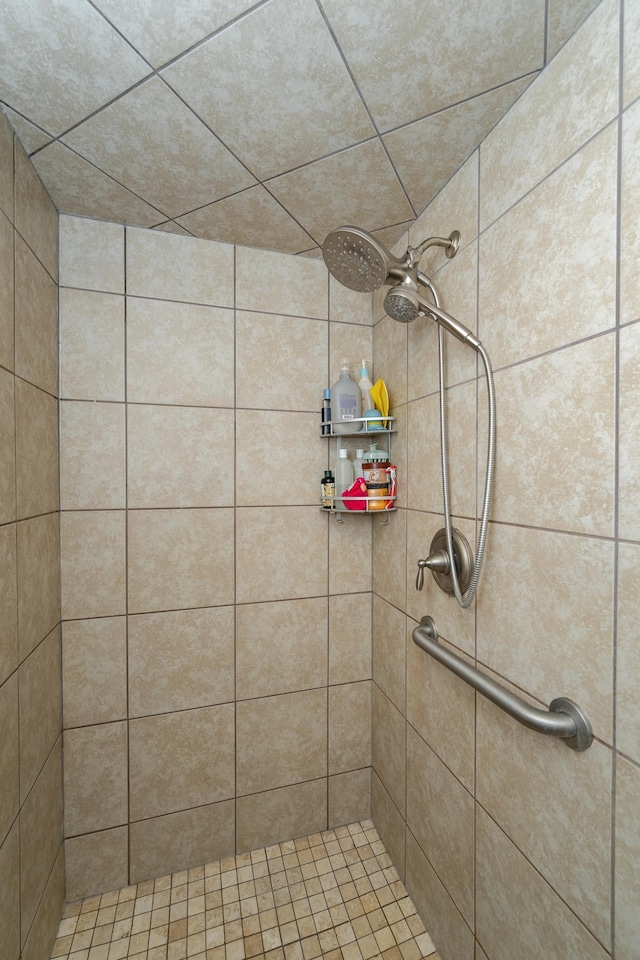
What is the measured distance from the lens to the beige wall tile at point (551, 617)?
604mm

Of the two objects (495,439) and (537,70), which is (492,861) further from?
(537,70)

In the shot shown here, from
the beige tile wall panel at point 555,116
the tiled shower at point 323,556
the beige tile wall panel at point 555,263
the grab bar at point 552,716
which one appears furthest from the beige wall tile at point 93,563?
the beige tile wall panel at point 555,116

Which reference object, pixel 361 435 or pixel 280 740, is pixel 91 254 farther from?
pixel 280 740

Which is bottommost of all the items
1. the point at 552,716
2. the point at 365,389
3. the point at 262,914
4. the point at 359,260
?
the point at 262,914

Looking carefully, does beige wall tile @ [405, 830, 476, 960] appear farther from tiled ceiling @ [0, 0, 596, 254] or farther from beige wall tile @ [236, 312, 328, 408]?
tiled ceiling @ [0, 0, 596, 254]

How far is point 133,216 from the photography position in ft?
3.74

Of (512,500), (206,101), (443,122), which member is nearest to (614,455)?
(512,500)

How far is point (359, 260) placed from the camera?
86 centimetres

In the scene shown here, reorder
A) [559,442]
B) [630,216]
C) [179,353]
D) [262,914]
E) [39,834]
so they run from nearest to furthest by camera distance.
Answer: [630,216], [559,442], [39,834], [262,914], [179,353]

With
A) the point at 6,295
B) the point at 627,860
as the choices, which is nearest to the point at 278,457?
the point at 6,295

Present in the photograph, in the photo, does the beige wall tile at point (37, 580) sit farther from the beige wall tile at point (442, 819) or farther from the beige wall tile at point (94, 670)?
the beige wall tile at point (442, 819)

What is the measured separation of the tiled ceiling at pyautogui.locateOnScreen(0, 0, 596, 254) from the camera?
64 centimetres

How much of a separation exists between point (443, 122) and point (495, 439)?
2.18 ft

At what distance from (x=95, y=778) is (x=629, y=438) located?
1555mm
